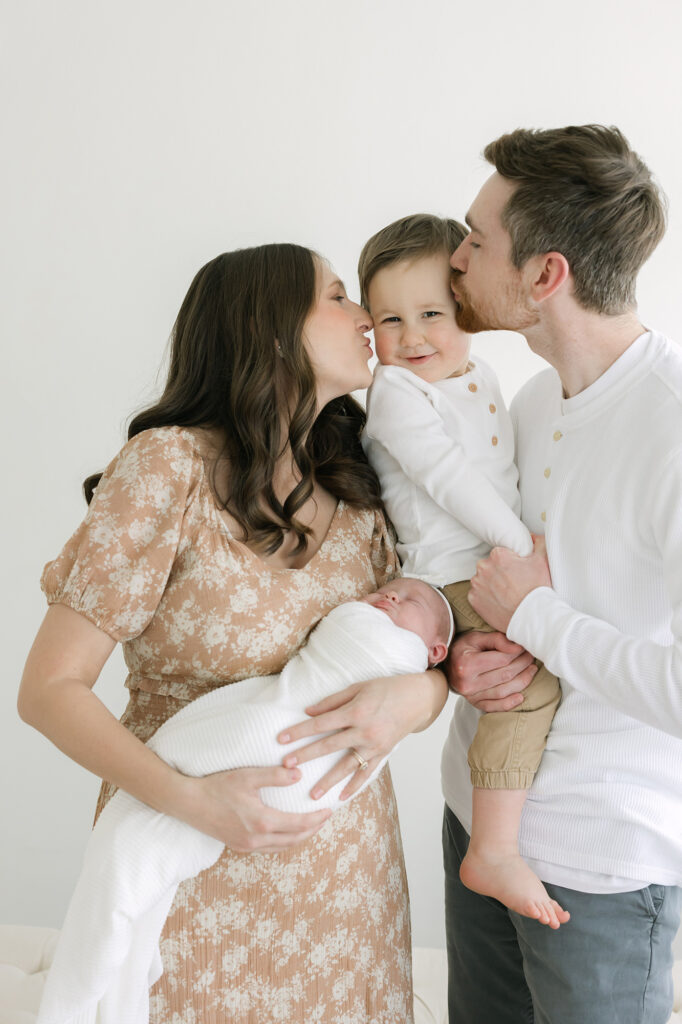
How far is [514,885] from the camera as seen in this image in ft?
4.97

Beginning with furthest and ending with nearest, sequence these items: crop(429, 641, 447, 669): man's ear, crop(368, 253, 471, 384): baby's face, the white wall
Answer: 1. the white wall
2. crop(368, 253, 471, 384): baby's face
3. crop(429, 641, 447, 669): man's ear

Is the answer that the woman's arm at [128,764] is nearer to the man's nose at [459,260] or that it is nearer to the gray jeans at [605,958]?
the gray jeans at [605,958]

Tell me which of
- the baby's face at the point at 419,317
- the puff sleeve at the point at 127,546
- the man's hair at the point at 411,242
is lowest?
the puff sleeve at the point at 127,546

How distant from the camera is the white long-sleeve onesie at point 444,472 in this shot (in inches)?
66.9

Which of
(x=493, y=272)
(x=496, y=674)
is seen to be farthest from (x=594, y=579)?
(x=493, y=272)

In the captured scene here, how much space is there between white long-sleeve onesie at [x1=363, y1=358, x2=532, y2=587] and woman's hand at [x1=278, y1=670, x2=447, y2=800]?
292 mm

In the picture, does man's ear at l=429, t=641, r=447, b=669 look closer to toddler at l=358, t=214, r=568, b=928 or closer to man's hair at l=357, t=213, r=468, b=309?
toddler at l=358, t=214, r=568, b=928

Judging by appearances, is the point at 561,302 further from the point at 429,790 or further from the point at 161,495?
the point at 429,790

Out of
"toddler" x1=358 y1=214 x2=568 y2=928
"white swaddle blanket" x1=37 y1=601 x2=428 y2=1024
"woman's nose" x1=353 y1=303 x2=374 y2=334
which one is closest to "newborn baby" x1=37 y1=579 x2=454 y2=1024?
"white swaddle blanket" x1=37 y1=601 x2=428 y2=1024

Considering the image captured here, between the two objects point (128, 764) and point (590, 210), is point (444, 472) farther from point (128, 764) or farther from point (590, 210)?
point (128, 764)

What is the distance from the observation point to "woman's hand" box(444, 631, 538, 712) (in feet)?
5.29

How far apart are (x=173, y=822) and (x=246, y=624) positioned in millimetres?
321

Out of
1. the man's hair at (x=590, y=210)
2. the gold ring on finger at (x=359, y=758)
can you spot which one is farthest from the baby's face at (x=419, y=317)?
the gold ring on finger at (x=359, y=758)

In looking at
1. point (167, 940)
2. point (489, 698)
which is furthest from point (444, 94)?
point (167, 940)
